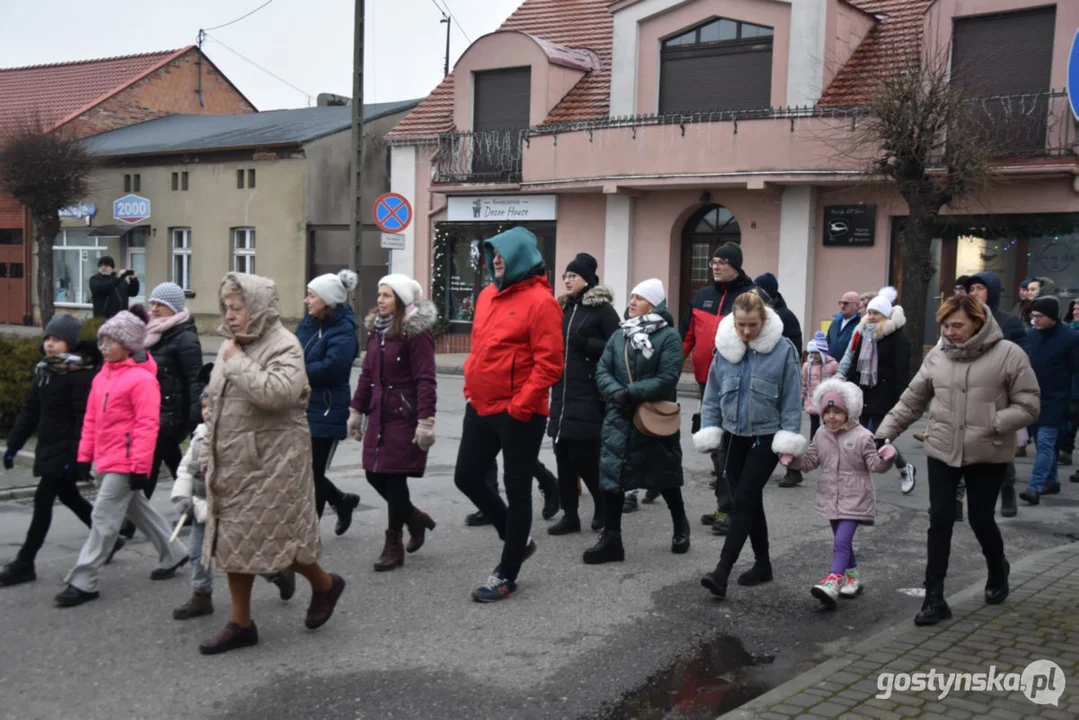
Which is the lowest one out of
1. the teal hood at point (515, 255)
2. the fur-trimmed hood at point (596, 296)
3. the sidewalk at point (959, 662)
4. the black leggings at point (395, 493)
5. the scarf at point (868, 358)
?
the sidewalk at point (959, 662)

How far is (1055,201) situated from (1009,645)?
48.5 feet

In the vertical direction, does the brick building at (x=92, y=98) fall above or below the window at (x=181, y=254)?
above

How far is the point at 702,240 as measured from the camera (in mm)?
22156

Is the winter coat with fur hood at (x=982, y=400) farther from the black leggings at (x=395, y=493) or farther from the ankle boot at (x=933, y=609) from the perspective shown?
the black leggings at (x=395, y=493)

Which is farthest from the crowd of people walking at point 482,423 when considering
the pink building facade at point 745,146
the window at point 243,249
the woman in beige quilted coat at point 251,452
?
the window at point 243,249

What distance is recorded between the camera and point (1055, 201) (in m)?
17.9

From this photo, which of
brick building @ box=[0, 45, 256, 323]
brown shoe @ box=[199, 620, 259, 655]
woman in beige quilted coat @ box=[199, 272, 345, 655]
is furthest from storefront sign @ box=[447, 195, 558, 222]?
brown shoe @ box=[199, 620, 259, 655]

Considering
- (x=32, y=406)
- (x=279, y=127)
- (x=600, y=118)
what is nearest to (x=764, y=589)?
(x=32, y=406)

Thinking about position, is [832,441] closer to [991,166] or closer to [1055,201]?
[991,166]

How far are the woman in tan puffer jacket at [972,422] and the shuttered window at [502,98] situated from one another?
62.9ft

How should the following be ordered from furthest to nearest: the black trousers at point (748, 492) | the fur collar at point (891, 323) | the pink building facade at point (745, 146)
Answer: the pink building facade at point (745, 146), the fur collar at point (891, 323), the black trousers at point (748, 492)

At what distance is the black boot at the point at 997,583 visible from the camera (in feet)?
19.0

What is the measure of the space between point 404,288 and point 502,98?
18680 mm

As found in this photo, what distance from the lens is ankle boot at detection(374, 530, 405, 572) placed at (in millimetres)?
6578
